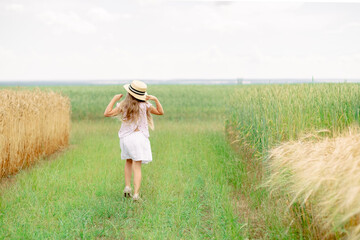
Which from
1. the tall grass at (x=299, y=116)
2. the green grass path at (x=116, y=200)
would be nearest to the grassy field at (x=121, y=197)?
the green grass path at (x=116, y=200)

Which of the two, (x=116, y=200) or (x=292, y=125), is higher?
(x=292, y=125)

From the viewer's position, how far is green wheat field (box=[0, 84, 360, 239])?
3.94 meters

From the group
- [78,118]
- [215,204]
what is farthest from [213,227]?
[78,118]

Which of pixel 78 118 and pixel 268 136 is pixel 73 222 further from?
pixel 78 118

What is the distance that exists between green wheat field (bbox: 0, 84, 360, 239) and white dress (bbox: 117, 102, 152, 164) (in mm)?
627

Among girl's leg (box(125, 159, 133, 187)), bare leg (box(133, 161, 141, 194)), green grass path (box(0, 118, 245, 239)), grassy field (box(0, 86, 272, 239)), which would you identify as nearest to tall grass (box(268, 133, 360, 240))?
grassy field (box(0, 86, 272, 239))

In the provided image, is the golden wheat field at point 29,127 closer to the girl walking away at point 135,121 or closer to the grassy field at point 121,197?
the grassy field at point 121,197

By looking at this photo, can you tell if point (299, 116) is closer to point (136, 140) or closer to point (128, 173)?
point (136, 140)

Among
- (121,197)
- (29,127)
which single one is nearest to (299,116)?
(121,197)

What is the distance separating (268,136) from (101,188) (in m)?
2.58

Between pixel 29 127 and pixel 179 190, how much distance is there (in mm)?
3715

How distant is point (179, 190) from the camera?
539 cm

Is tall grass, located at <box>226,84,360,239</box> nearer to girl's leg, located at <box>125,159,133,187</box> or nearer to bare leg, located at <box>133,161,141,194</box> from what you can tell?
bare leg, located at <box>133,161,141,194</box>

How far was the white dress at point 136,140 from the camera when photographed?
469cm
